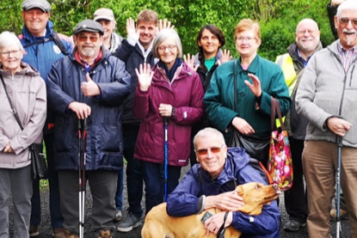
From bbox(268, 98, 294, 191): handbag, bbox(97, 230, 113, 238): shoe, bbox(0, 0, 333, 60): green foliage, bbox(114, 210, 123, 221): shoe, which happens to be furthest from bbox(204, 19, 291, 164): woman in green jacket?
bbox(0, 0, 333, 60): green foliage

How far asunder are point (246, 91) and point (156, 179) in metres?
1.30

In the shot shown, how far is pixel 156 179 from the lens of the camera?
593 centimetres

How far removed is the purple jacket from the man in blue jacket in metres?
1.11

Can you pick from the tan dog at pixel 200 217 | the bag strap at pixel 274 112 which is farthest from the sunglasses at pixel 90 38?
the tan dog at pixel 200 217

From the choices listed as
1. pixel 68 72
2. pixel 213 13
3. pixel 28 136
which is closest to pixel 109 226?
pixel 28 136

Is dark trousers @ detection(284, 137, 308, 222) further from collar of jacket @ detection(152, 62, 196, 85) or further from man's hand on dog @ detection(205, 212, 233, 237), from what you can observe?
man's hand on dog @ detection(205, 212, 233, 237)

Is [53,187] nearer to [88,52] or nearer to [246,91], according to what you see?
[88,52]

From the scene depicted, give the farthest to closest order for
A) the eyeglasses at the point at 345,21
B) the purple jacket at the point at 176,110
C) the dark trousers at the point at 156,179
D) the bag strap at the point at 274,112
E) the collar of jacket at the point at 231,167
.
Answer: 1. the dark trousers at the point at 156,179
2. the purple jacket at the point at 176,110
3. the bag strap at the point at 274,112
4. the eyeglasses at the point at 345,21
5. the collar of jacket at the point at 231,167

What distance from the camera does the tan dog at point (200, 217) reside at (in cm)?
445

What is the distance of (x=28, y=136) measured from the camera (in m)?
5.39

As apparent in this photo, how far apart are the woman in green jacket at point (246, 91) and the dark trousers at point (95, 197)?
1.18m

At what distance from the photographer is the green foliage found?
15055mm

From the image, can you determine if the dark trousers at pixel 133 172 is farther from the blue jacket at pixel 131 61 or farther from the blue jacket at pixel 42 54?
the blue jacket at pixel 42 54

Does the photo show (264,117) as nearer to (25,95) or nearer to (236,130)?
(236,130)
